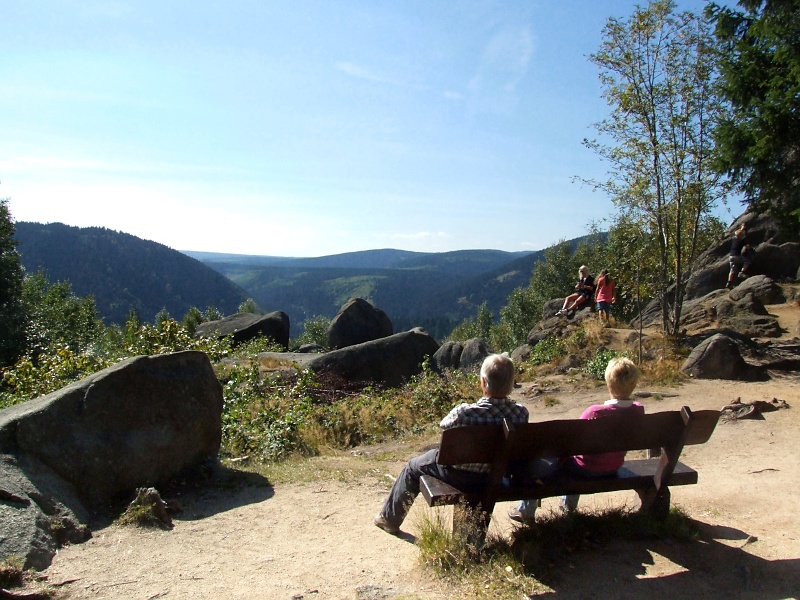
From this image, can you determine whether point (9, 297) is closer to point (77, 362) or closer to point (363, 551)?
point (77, 362)

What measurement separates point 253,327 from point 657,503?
86.0 feet

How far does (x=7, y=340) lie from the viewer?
102ft

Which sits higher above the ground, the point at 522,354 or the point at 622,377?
the point at 622,377

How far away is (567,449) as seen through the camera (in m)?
4.38

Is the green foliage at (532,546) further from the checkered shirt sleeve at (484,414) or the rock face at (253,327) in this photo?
the rock face at (253,327)

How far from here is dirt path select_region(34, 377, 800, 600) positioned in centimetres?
409

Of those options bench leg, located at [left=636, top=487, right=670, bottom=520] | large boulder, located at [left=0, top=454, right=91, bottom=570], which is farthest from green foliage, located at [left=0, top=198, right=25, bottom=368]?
bench leg, located at [left=636, top=487, right=670, bottom=520]

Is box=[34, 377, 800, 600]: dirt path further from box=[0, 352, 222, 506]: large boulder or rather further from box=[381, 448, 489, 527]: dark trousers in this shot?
box=[0, 352, 222, 506]: large boulder

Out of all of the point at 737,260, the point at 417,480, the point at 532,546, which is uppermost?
the point at 737,260

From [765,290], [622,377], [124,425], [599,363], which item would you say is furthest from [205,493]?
[765,290]

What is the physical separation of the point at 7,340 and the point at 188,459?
29159 millimetres

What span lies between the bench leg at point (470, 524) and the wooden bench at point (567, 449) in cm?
3

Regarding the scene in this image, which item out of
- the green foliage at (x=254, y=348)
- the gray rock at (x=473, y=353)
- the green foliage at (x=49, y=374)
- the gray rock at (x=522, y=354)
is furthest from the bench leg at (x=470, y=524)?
the green foliage at (x=254, y=348)

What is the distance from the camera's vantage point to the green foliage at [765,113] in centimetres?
1239
